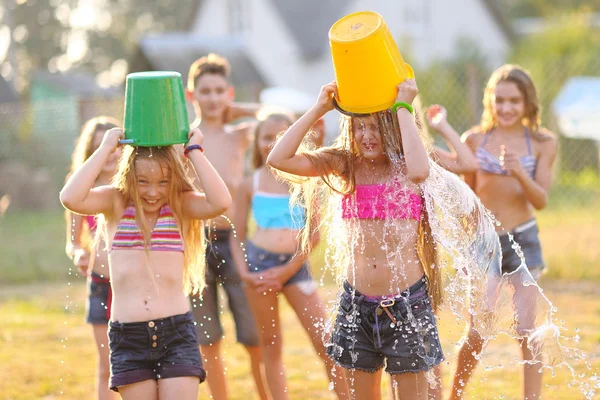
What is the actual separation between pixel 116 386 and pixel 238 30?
2964cm

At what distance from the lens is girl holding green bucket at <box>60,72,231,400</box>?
392cm

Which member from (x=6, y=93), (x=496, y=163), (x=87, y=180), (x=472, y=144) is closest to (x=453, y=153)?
(x=496, y=163)

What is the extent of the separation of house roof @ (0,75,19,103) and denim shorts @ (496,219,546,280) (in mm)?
30638

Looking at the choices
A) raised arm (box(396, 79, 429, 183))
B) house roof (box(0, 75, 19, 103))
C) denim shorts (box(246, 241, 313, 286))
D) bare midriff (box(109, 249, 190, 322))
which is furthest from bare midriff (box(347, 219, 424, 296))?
house roof (box(0, 75, 19, 103))

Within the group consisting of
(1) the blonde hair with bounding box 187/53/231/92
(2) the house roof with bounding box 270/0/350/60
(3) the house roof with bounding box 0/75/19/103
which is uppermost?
(2) the house roof with bounding box 270/0/350/60

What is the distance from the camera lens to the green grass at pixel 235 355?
589cm

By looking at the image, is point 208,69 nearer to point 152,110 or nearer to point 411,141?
point 152,110

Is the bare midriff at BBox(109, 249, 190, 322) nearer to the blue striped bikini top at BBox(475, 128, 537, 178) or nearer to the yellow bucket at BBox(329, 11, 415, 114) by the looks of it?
the yellow bucket at BBox(329, 11, 415, 114)

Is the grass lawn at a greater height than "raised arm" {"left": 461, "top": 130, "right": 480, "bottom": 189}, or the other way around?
"raised arm" {"left": 461, "top": 130, "right": 480, "bottom": 189}

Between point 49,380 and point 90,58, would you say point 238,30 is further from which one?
point 49,380

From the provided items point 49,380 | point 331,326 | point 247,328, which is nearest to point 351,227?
point 331,326

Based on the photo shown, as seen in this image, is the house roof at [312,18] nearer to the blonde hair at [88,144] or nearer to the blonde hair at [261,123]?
the blonde hair at [261,123]

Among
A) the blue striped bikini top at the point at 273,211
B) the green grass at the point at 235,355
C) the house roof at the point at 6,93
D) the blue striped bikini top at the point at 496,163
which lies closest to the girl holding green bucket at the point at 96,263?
the blue striped bikini top at the point at 273,211

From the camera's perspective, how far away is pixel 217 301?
5457mm
